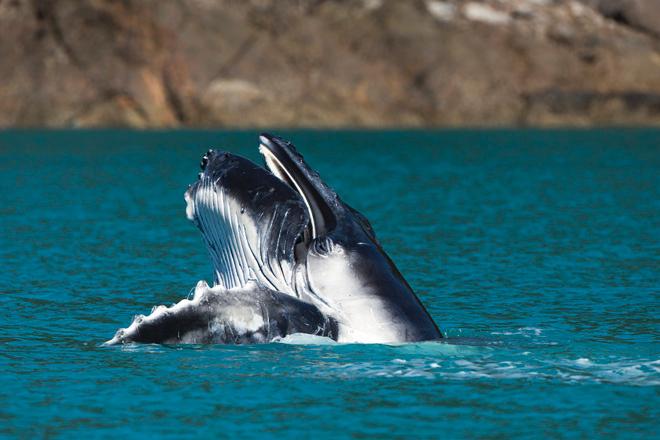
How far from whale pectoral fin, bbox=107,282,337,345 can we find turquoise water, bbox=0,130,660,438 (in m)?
0.39

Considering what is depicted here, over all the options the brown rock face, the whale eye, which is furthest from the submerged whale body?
the brown rock face

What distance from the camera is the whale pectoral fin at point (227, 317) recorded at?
48.3 ft

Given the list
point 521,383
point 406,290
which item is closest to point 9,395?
point 406,290

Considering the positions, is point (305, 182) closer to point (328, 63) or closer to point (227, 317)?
point (227, 317)

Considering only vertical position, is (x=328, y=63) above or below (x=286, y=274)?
above

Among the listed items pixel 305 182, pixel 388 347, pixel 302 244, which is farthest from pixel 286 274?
pixel 388 347

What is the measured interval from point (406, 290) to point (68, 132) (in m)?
83.5

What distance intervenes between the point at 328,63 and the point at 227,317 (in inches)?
4086

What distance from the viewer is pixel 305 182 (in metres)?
15.0

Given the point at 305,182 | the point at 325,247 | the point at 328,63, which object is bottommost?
the point at 325,247

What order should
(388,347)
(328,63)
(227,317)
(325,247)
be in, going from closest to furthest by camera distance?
(325,247) < (388,347) < (227,317) < (328,63)

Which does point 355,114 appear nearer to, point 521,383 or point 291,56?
point 291,56

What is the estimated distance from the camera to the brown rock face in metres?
108

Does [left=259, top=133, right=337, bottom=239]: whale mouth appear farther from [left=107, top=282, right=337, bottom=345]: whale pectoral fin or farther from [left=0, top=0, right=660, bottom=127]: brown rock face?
[left=0, top=0, right=660, bottom=127]: brown rock face
